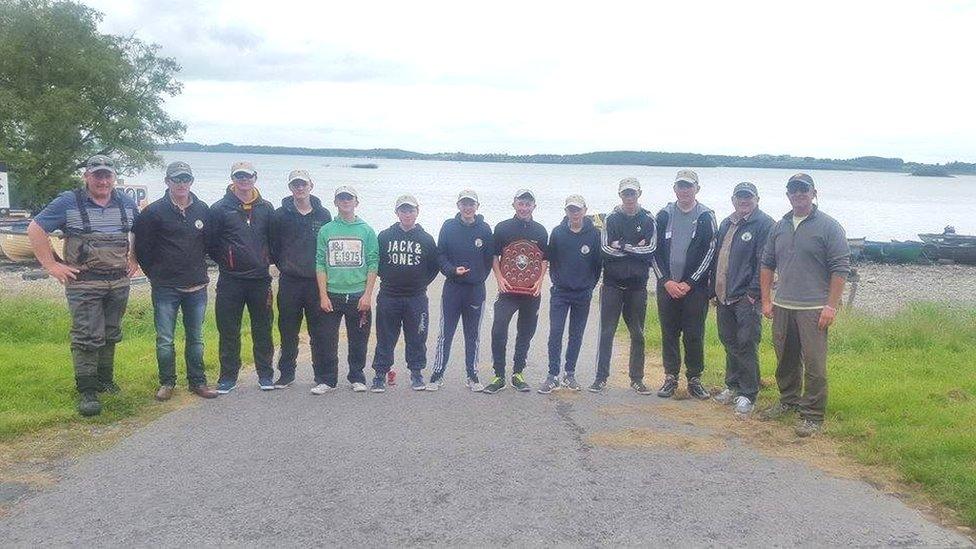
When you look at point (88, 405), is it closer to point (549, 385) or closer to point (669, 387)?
point (549, 385)

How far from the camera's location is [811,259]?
638 cm

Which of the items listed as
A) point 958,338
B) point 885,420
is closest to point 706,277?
point 885,420

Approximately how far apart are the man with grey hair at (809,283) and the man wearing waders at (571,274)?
68.6 inches

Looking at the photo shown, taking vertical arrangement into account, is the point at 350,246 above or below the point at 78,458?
above

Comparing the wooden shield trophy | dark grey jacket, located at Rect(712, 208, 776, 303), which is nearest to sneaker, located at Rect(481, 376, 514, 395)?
the wooden shield trophy

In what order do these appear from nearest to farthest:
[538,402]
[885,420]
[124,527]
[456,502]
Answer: [124,527]
[456,502]
[885,420]
[538,402]

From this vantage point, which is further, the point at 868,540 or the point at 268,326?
the point at 268,326

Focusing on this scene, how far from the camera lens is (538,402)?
7.18m

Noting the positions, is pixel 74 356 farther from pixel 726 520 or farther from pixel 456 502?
pixel 726 520

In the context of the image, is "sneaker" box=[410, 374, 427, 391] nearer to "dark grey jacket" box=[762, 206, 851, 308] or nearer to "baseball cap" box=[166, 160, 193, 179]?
"baseball cap" box=[166, 160, 193, 179]

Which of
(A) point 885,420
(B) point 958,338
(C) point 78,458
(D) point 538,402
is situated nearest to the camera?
(C) point 78,458

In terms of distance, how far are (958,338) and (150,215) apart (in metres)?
9.22

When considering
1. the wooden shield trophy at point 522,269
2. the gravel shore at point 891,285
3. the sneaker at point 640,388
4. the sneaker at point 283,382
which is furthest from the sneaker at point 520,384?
the gravel shore at point 891,285

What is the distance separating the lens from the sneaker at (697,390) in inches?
295
